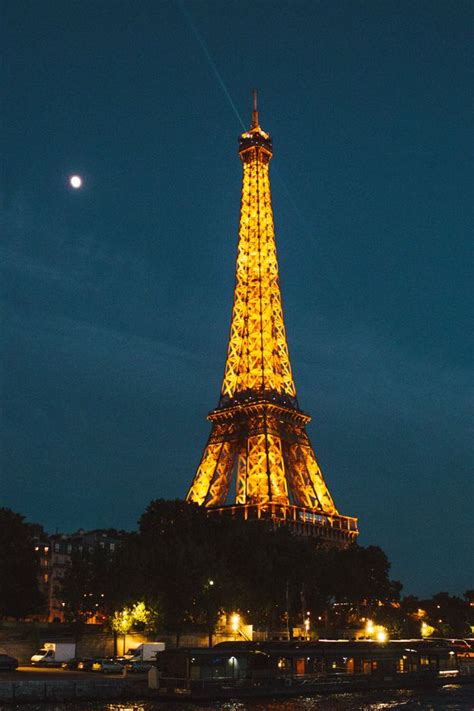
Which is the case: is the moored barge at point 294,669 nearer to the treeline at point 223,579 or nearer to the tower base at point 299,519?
the treeline at point 223,579

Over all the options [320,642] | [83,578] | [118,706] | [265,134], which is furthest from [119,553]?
[265,134]

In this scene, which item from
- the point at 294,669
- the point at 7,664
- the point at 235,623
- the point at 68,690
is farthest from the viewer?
the point at 235,623

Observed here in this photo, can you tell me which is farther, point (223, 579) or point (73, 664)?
point (223, 579)

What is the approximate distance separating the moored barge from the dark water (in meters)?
1.05

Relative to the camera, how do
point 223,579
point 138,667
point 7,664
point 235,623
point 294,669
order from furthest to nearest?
point 235,623
point 223,579
point 138,667
point 7,664
point 294,669

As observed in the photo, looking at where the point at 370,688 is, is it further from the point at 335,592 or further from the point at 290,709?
the point at 335,592

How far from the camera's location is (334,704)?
50844 mm

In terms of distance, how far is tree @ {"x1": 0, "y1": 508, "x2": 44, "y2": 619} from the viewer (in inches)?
3260

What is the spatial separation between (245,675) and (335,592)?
58.4m

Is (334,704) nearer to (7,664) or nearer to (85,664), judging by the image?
(85,664)

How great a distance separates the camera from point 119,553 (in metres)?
85.2

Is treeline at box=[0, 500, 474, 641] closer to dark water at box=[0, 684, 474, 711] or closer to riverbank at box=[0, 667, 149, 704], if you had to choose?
riverbank at box=[0, 667, 149, 704]

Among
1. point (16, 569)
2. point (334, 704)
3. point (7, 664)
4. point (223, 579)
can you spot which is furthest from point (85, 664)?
point (334, 704)

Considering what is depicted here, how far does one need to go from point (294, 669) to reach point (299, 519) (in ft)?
205
